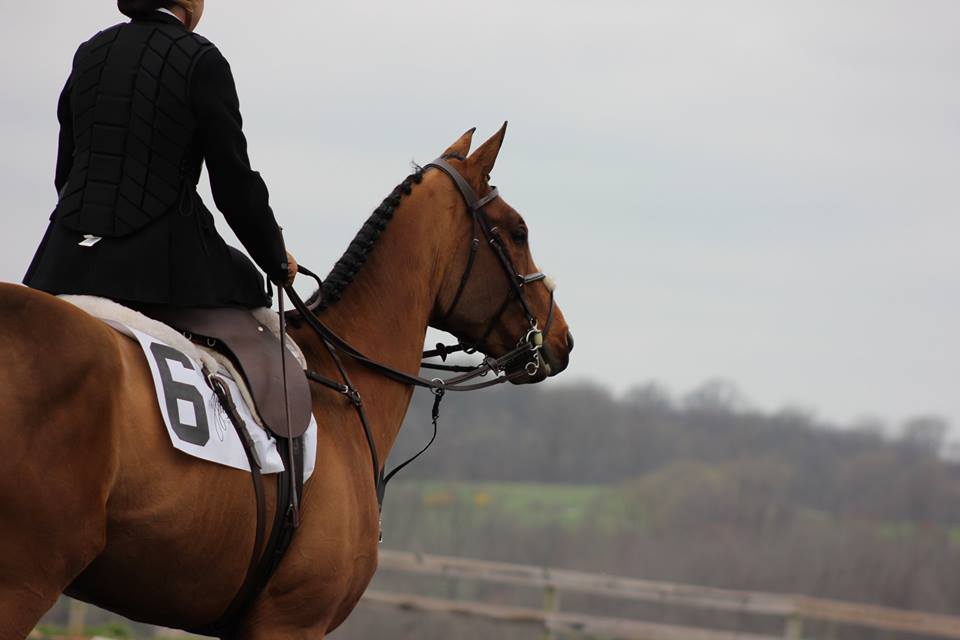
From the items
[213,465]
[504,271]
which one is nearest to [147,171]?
[213,465]

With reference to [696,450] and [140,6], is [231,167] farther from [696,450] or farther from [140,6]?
[696,450]

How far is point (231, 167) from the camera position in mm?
4051

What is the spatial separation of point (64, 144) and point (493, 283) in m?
1.75

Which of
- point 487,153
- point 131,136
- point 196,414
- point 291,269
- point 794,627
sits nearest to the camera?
point 196,414

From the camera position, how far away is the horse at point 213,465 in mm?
→ 3284

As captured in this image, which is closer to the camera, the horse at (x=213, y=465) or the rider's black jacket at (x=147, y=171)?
the horse at (x=213, y=465)

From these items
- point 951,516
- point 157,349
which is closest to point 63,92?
point 157,349

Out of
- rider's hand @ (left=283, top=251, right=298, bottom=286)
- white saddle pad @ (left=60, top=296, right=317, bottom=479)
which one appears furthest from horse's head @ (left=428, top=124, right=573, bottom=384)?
white saddle pad @ (left=60, top=296, right=317, bottom=479)

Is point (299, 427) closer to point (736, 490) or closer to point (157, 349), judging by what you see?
point (157, 349)

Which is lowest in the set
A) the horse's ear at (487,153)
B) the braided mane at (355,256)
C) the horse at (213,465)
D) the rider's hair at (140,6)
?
the horse at (213,465)

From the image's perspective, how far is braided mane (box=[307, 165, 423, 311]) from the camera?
15.4 feet

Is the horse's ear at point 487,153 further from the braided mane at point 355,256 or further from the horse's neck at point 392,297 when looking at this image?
the braided mane at point 355,256

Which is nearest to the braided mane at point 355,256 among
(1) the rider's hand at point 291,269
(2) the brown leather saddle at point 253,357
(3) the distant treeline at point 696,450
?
(1) the rider's hand at point 291,269

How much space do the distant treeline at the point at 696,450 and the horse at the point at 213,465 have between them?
4201 cm
